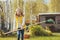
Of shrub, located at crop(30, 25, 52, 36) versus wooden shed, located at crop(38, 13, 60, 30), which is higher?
wooden shed, located at crop(38, 13, 60, 30)

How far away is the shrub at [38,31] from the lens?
156 inches

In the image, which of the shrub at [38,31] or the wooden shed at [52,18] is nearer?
the wooden shed at [52,18]

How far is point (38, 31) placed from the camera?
4.04m

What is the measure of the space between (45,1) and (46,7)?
13 centimetres

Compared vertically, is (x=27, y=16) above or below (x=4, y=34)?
above

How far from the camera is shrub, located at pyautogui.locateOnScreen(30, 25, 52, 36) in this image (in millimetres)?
3961

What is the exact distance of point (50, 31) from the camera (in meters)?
3.96

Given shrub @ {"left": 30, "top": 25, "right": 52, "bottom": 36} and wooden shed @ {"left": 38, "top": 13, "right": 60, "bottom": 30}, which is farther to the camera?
shrub @ {"left": 30, "top": 25, "right": 52, "bottom": 36}

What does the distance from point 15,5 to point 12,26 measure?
1.33ft

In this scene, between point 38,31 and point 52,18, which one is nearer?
point 52,18

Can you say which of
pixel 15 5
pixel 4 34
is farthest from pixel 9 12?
pixel 4 34

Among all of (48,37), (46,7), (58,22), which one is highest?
(46,7)

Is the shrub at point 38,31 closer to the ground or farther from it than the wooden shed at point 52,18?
closer to the ground

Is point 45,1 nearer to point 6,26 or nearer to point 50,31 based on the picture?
point 50,31
